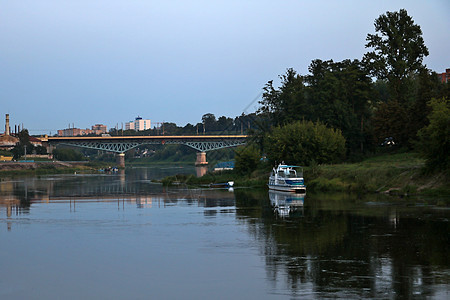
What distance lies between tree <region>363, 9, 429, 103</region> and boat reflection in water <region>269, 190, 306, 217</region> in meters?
35.5

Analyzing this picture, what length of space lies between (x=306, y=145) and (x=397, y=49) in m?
28.5

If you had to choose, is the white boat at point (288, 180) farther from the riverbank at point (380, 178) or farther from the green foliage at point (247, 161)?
the green foliage at point (247, 161)

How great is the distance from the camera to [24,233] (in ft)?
124

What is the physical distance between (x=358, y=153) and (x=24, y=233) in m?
59.8

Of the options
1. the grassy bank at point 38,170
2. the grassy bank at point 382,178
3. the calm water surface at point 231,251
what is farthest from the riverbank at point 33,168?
the calm water surface at point 231,251

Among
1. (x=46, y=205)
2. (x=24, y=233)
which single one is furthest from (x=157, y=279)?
(x=46, y=205)

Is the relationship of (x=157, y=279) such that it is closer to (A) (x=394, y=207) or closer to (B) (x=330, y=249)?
(B) (x=330, y=249)

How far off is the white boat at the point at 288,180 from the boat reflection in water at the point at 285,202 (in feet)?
2.26

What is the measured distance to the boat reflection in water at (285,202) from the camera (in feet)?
164

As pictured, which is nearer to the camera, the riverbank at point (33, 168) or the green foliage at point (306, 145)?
the green foliage at point (306, 145)

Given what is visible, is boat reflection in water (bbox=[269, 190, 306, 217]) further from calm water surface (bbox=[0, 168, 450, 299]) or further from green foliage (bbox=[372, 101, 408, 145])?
green foliage (bbox=[372, 101, 408, 145])

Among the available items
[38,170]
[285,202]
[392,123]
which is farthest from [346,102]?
[38,170]

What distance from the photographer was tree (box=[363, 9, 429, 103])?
312 ft

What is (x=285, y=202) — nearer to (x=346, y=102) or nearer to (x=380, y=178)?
(x=380, y=178)
